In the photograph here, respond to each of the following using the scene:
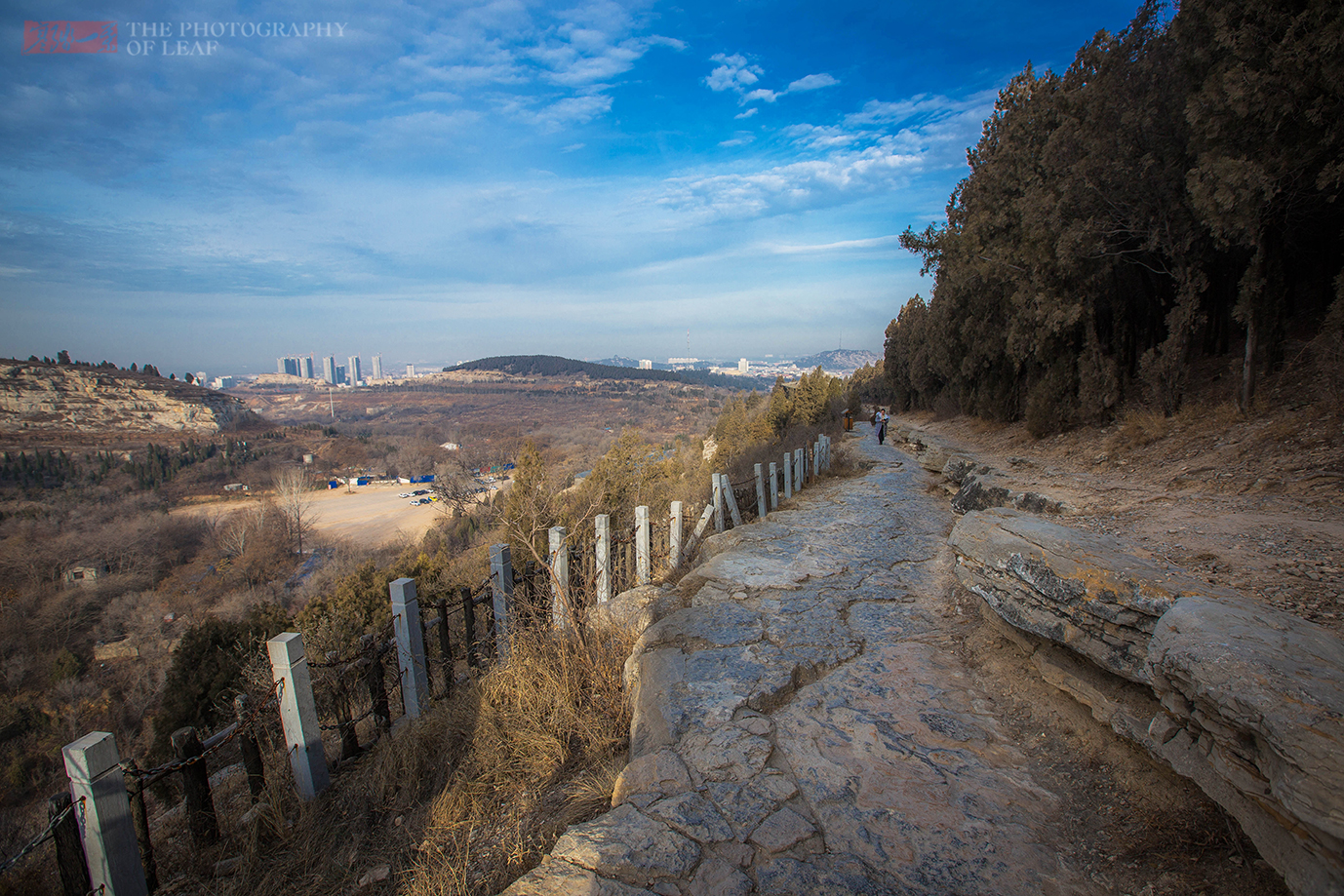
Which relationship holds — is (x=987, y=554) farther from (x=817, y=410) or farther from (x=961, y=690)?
(x=817, y=410)

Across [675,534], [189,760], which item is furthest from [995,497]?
[189,760]

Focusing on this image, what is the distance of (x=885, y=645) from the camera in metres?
4.01

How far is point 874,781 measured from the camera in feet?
8.39

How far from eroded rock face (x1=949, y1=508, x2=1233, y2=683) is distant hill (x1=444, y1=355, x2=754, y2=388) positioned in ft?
420

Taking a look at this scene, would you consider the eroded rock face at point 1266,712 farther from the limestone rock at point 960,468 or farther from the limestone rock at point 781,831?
the limestone rock at point 960,468

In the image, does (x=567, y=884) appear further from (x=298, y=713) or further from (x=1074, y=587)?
(x=1074, y=587)

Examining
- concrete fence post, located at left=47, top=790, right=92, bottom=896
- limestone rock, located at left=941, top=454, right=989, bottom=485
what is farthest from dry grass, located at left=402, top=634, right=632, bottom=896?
limestone rock, located at left=941, top=454, right=989, bottom=485

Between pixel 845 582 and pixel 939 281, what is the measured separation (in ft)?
62.2

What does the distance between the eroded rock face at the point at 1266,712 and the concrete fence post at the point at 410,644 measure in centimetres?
460

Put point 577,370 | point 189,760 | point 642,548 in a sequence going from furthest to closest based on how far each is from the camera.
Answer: point 577,370 → point 642,548 → point 189,760

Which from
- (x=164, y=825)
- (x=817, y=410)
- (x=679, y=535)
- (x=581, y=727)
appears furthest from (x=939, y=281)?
(x=164, y=825)

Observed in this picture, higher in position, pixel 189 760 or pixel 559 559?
pixel 559 559

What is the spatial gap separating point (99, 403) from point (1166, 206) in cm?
11403

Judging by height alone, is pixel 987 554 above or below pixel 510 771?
above
